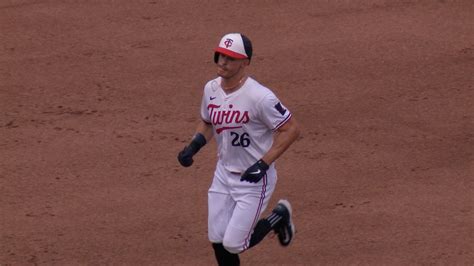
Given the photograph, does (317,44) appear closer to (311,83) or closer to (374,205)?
(311,83)

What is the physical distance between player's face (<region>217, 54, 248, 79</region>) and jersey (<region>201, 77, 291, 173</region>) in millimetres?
152

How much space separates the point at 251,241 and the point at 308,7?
6.62m

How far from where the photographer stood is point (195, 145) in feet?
32.2

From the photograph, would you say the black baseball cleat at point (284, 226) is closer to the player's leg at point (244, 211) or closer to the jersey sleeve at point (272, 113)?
the player's leg at point (244, 211)

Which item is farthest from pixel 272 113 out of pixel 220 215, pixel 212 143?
pixel 212 143

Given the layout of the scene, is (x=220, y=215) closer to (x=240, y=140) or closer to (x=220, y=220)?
(x=220, y=220)

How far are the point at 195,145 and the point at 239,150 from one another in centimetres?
43

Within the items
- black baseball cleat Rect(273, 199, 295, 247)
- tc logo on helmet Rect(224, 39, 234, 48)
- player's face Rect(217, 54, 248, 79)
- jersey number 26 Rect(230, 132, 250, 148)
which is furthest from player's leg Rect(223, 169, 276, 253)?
tc logo on helmet Rect(224, 39, 234, 48)

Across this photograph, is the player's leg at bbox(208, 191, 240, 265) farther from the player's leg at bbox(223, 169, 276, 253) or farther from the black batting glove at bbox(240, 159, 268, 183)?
the black batting glove at bbox(240, 159, 268, 183)

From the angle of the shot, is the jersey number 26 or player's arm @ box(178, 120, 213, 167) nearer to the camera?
the jersey number 26

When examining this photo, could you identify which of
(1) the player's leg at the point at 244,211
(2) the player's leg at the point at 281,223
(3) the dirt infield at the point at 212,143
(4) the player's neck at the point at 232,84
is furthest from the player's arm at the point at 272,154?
(3) the dirt infield at the point at 212,143

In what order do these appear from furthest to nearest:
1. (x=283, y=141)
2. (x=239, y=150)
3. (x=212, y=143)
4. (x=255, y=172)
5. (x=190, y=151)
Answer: (x=212, y=143) → (x=190, y=151) → (x=239, y=150) → (x=283, y=141) → (x=255, y=172)

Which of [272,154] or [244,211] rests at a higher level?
[272,154]

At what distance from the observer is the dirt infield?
36.2 feet
